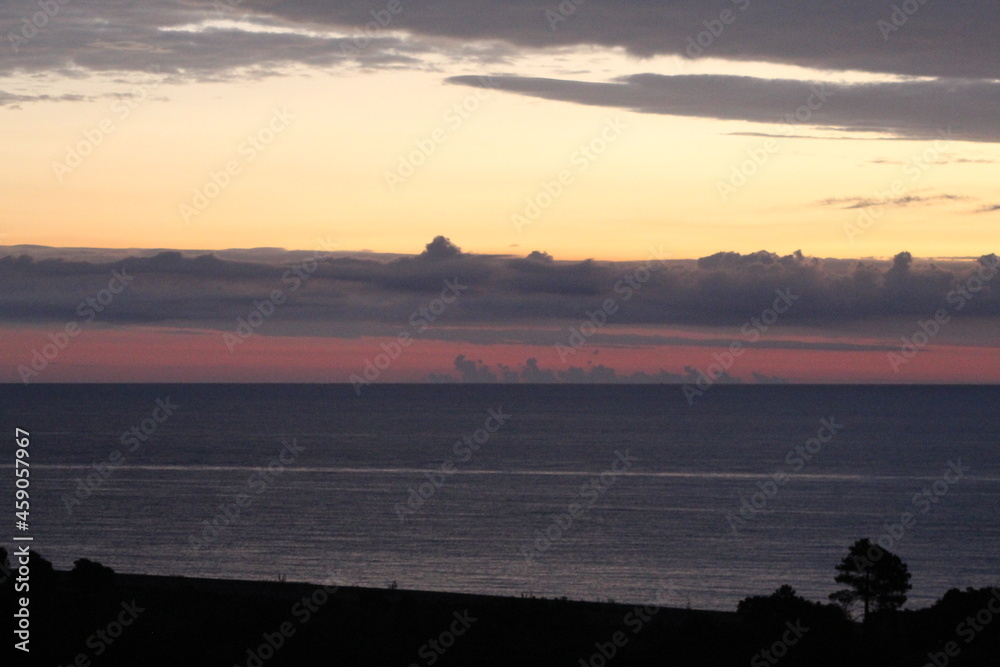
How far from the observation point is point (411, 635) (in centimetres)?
3253

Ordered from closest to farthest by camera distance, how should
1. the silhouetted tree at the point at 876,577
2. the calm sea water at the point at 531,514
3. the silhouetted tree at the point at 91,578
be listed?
1. the silhouetted tree at the point at 876,577
2. the silhouetted tree at the point at 91,578
3. the calm sea water at the point at 531,514

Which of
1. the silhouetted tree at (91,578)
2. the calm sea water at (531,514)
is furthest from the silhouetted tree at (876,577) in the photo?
the silhouetted tree at (91,578)

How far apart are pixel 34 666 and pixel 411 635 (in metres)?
10.7

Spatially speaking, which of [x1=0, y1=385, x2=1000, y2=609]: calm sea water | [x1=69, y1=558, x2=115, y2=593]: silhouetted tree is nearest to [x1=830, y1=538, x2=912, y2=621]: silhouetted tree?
[x1=0, y1=385, x2=1000, y2=609]: calm sea water

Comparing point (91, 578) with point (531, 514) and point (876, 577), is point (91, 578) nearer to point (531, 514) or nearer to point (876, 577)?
point (876, 577)

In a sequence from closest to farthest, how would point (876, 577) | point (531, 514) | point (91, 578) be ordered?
point (876, 577), point (91, 578), point (531, 514)

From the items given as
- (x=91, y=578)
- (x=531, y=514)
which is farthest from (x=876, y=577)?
(x=531, y=514)

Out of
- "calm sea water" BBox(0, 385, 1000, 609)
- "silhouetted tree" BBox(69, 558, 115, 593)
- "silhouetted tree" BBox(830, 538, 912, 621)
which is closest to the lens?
"silhouetted tree" BBox(830, 538, 912, 621)

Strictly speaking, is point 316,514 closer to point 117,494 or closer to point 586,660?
point 117,494

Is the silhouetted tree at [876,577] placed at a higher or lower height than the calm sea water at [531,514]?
lower

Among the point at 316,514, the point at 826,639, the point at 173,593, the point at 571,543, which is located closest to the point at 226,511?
the point at 316,514

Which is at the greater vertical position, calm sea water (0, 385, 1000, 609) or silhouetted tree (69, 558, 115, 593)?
calm sea water (0, 385, 1000, 609)

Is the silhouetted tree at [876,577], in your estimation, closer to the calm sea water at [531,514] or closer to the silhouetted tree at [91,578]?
the calm sea water at [531,514]

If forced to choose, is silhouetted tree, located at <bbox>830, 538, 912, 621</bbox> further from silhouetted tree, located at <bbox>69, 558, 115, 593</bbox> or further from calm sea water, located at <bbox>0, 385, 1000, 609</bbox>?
silhouetted tree, located at <bbox>69, 558, 115, 593</bbox>
